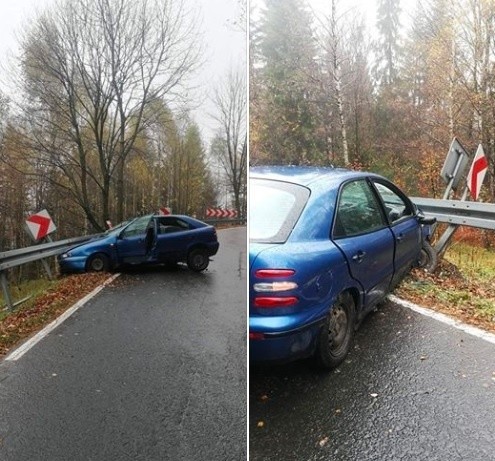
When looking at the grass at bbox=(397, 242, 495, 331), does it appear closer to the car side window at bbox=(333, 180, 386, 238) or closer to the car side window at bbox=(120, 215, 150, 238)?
the car side window at bbox=(333, 180, 386, 238)

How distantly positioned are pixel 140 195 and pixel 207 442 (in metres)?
0.60

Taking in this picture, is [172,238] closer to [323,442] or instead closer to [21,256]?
[21,256]

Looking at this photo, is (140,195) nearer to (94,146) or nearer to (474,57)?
(94,146)

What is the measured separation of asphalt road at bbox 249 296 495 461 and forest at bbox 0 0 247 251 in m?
0.50

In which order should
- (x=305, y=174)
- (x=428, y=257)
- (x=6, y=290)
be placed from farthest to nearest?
(x=428, y=257) → (x=305, y=174) → (x=6, y=290)

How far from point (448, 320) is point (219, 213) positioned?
681 mm

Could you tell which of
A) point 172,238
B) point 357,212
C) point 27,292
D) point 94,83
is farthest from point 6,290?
point 357,212

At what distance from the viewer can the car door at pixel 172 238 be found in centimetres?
99

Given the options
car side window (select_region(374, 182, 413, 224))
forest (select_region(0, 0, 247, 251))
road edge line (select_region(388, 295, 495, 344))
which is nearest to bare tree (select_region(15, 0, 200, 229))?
forest (select_region(0, 0, 247, 251))

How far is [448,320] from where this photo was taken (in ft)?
3.75

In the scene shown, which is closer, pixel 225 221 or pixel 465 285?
pixel 225 221

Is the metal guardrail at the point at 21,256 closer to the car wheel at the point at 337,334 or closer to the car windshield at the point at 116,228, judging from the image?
the car windshield at the point at 116,228

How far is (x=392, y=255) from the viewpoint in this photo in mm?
1157

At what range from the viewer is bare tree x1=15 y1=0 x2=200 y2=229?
96 cm
